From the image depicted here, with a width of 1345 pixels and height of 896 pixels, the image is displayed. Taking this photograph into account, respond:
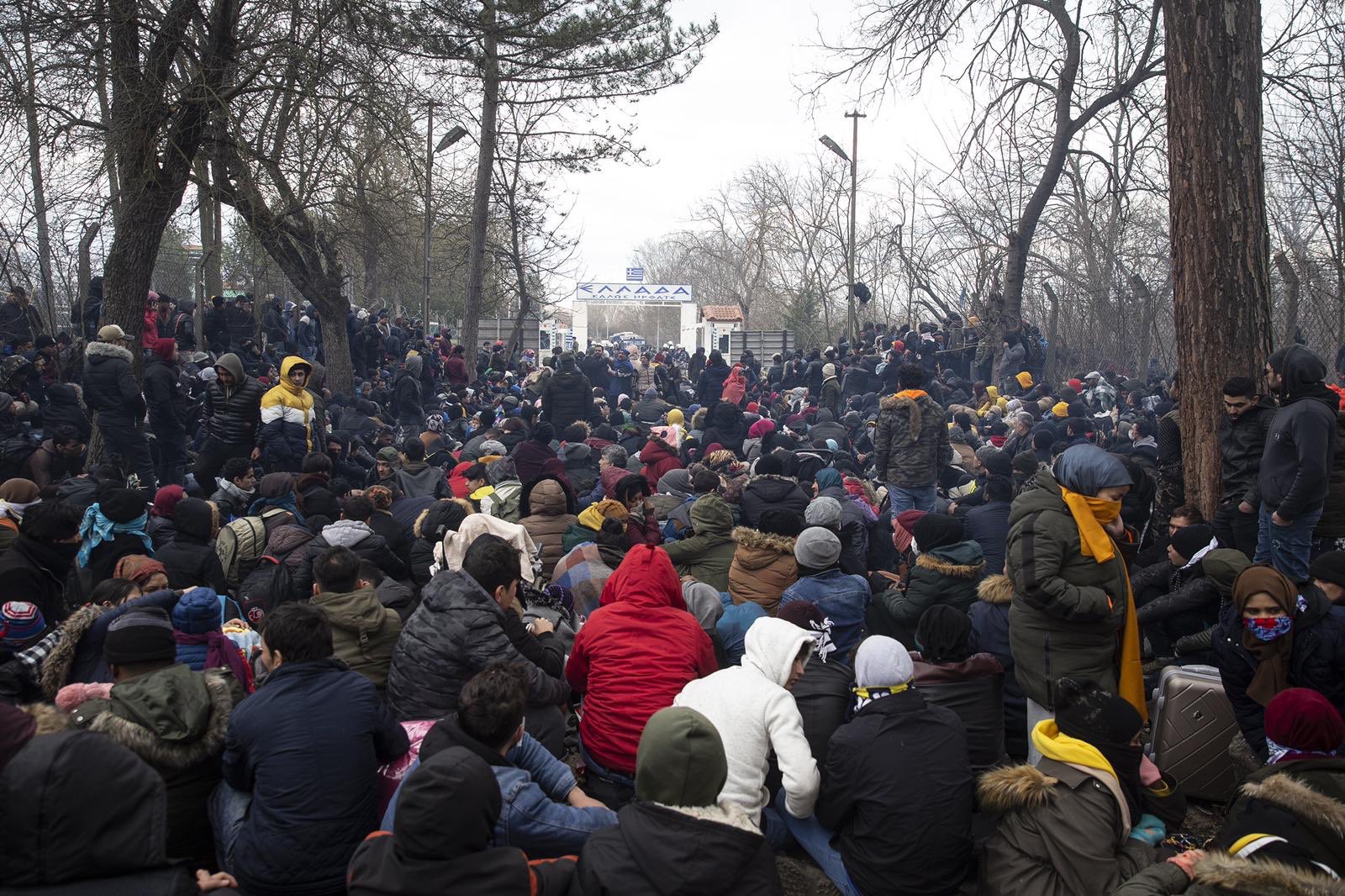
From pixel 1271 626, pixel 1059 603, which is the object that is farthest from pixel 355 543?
pixel 1271 626

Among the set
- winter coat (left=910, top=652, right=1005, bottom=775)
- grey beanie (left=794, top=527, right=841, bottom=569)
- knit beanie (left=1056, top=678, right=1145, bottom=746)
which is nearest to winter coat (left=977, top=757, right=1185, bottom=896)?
knit beanie (left=1056, top=678, right=1145, bottom=746)

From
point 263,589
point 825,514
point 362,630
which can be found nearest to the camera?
point 362,630

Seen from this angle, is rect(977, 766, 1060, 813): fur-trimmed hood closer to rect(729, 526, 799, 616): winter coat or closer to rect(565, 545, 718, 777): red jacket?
rect(565, 545, 718, 777): red jacket

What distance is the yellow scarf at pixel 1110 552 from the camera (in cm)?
450

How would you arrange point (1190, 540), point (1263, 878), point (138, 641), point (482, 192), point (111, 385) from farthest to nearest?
point (482, 192)
point (111, 385)
point (1190, 540)
point (138, 641)
point (1263, 878)

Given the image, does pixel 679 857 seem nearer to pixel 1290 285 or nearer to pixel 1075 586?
pixel 1075 586

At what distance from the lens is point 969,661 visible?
14.1 feet

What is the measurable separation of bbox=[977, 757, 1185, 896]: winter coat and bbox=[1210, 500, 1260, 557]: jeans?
3505mm

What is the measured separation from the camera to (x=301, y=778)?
11.1 feet

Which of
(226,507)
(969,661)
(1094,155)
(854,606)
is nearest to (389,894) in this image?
(969,661)

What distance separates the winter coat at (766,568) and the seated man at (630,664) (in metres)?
1.16

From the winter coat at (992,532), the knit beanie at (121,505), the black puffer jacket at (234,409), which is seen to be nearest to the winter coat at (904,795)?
the winter coat at (992,532)

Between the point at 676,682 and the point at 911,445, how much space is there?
17.4 feet

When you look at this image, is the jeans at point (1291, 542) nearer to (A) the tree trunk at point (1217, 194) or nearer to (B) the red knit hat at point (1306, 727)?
(A) the tree trunk at point (1217, 194)
